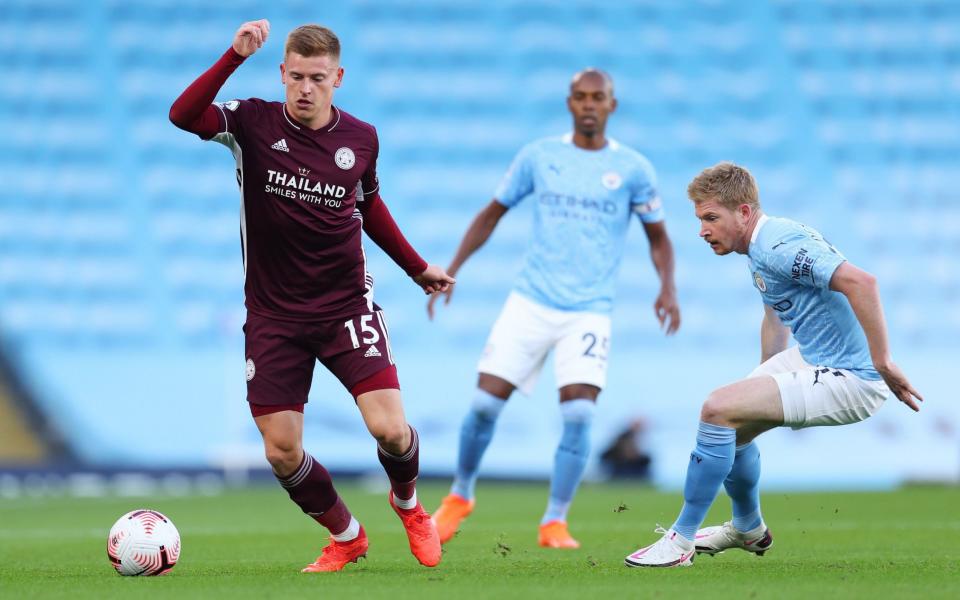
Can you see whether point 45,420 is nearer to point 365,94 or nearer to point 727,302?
point 365,94

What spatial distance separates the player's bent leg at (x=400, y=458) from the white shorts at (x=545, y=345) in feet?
7.04

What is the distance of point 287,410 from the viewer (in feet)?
18.9

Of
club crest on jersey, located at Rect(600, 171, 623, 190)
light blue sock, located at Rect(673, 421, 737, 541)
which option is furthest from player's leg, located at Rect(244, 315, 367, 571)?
club crest on jersey, located at Rect(600, 171, 623, 190)

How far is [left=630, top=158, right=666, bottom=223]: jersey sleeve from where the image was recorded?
8.27 meters

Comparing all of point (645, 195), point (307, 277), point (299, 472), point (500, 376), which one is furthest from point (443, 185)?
point (299, 472)

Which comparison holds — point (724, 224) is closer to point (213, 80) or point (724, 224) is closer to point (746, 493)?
point (746, 493)

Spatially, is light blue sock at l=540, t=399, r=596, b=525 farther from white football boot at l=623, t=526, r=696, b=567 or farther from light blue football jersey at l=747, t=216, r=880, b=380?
light blue football jersey at l=747, t=216, r=880, b=380

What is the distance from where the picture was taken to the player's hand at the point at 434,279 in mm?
6238

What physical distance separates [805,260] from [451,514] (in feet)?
10.5

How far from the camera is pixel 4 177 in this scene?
22719 mm

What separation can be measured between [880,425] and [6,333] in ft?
42.7

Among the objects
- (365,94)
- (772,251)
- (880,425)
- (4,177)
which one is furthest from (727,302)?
(772,251)

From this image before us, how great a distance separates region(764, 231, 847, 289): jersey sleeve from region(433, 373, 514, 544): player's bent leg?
2794 millimetres

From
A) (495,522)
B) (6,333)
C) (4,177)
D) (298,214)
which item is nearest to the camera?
(298,214)
